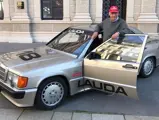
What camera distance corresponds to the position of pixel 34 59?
416 cm

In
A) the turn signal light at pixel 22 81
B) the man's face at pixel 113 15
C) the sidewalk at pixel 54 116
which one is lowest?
the sidewalk at pixel 54 116

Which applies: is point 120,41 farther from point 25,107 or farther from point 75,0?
point 75,0

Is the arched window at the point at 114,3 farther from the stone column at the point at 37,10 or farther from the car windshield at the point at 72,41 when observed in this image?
the car windshield at the point at 72,41

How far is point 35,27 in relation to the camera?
10680 millimetres

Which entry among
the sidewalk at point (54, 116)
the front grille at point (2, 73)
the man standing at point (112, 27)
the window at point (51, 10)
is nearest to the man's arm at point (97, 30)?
the man standing at point (112, 27)

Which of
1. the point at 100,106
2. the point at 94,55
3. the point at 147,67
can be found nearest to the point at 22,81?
the point at 94,55

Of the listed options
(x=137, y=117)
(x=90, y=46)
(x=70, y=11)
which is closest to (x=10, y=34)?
(x=70, y=11)

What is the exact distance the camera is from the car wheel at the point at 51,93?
381 cm

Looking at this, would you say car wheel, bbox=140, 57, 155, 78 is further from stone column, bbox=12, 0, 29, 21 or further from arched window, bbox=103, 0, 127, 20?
stone column, bbox=12, 0, 29, 21

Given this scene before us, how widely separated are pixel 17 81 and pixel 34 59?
67 centimetres

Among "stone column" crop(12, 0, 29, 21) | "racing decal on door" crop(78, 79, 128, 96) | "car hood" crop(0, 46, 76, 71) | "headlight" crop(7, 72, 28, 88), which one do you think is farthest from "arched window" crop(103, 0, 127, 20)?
"headlight" crop(7, 72, 28, 88)

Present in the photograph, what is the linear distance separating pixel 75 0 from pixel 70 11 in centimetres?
56

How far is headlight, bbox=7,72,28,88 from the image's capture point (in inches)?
141

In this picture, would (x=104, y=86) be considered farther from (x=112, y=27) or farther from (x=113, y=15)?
(x=113, y=15)
